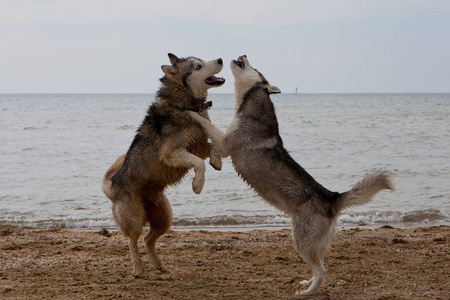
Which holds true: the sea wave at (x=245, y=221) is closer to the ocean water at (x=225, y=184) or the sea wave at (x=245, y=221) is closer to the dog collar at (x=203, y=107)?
the ocean water at (x=225, y=184)

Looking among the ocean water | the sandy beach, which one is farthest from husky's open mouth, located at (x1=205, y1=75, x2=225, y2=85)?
the ocean water

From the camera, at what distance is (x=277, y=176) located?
528 centimetres

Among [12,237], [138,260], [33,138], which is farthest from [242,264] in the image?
[33,138]

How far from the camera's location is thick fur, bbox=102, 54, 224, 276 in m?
5.81

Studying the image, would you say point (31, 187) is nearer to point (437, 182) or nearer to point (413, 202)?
point (413, 202)

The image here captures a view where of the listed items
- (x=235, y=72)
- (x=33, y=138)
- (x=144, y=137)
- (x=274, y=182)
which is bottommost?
(x=33, y=138)

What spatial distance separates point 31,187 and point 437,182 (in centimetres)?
1097

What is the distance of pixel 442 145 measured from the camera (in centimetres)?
2078

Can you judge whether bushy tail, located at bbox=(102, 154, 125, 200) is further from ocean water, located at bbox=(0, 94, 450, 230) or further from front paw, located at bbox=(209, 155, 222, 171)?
ocean water, located at bbox=(0, 94, 450, 230)

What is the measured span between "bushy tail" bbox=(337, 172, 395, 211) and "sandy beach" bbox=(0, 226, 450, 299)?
0.99 metres

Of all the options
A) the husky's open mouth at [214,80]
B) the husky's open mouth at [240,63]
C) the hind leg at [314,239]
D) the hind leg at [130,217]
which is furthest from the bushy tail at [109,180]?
the hind leg at [314,239]

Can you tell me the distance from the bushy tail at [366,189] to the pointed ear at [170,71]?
2.49m

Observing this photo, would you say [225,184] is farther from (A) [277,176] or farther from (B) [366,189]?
(B) [366,189]

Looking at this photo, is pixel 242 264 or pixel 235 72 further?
pixel 242 264
